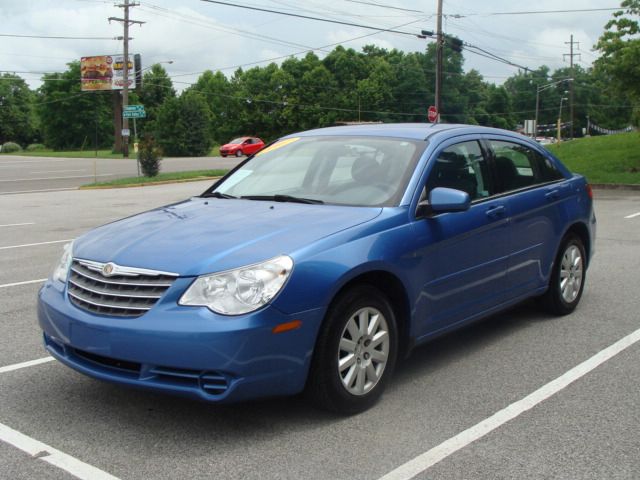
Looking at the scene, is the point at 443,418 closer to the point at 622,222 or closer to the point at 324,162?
the point at 324,162

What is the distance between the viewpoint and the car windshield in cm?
481

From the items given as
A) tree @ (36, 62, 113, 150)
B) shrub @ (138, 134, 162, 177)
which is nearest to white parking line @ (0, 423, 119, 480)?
shrub @ (138, 134, 162, 177)

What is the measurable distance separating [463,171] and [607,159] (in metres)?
23.8

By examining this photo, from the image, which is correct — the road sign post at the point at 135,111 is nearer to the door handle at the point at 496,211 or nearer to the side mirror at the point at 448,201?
the door handle at the point at 496,211

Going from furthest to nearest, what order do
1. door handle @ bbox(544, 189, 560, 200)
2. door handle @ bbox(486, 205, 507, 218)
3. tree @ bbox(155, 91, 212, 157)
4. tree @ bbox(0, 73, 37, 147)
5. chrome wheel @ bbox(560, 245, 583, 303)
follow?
tree @ bbox(0, 73, 37, 147), tree @ bbox(155, 91, 212, 157), chrome wheel @ bbox(560, 245, 583, 303), door handle @ bbox(544, 189, 560, 200), door handle @ bbox(486, 205, 507, 218)

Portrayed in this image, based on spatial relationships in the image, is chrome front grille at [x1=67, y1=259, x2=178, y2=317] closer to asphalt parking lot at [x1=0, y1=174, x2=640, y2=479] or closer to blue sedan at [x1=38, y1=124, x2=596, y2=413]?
blue sedan at [x1=38, y1=124, x2=596, y2=413]

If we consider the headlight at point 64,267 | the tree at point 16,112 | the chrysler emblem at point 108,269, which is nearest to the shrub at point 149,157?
the headlight at point 64,267

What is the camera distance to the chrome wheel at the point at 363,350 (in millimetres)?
4070

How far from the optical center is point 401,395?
454 cm

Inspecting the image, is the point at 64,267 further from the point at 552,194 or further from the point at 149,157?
the point at 149,157

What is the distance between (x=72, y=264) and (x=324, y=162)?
182cm

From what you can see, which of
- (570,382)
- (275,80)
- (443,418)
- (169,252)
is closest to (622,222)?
(570,382)

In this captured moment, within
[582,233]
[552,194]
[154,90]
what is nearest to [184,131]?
[154,90]

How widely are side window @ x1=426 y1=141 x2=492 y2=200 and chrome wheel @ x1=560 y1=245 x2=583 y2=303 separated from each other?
139cm
